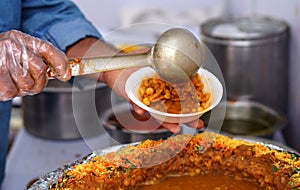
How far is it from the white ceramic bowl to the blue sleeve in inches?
14.8

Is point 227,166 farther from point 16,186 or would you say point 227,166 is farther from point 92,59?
point 16,186

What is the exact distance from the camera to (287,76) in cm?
326

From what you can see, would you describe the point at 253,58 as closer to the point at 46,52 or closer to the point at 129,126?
the point at 129,126

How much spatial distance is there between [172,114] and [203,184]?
9.2 inches

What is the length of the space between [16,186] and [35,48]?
109 cm

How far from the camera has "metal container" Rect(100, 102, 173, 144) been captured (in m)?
2.18

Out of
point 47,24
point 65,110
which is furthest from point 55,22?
point 65,110

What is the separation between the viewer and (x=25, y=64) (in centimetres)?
141

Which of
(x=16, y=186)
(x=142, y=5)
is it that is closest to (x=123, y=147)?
(x=16, y=186)

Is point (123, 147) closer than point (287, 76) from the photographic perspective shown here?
Yes

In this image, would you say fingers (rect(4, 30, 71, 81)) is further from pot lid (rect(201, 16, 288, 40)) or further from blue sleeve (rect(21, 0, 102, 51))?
pot lid (rect(201, 16, 288, 40))

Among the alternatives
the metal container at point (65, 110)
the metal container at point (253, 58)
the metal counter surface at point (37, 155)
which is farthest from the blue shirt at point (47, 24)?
the metal container at point (253, 58)

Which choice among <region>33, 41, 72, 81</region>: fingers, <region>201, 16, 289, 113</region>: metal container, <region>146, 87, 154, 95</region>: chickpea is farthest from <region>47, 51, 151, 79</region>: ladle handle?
<region>201, 16, 289, 113</region>: metal container

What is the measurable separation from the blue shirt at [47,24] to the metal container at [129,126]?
375 millimetres
